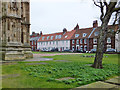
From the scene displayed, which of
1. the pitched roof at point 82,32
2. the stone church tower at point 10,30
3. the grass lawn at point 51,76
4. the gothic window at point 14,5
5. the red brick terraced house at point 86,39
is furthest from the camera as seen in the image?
the pitched roof at point 82,32

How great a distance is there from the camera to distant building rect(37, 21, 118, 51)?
51.5 meters

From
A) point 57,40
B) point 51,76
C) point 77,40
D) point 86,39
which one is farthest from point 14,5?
point 57,40

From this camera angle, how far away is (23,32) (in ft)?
53.7

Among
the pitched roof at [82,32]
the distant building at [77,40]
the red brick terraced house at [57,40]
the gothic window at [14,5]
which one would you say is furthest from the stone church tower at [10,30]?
the red brick terraced house at [57,40]

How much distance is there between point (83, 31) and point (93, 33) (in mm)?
5587

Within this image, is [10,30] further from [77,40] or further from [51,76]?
[77,40]

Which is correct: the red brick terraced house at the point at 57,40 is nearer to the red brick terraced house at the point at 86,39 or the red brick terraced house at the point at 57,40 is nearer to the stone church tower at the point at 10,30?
the red brick terraced house at the point at 86,39

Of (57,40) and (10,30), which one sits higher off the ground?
(57,40)

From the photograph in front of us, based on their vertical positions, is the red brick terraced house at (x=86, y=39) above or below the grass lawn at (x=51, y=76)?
above

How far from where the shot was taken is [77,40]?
5734 cm

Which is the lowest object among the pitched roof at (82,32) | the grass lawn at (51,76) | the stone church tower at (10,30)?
the grass lawn at (51,76)

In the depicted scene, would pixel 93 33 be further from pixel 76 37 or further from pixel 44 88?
pixel 44 88

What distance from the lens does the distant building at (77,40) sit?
2029 inches

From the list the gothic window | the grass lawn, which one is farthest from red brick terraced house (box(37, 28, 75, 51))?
the grass lawn
